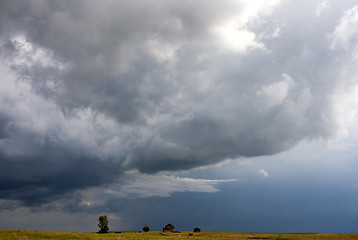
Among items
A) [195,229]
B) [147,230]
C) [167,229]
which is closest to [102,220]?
[147,230]

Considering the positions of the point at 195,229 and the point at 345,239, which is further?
the point at 195,229

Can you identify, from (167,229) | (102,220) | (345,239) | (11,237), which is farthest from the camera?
(167,229)

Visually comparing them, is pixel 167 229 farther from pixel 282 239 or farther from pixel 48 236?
pixel 48 236

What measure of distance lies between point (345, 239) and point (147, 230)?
335ft

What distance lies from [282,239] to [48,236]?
6779cm

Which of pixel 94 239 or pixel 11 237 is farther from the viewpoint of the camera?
pixel 94 239

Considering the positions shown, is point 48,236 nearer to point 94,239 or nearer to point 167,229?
point 94,239

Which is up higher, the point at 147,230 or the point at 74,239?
the point at 74,239

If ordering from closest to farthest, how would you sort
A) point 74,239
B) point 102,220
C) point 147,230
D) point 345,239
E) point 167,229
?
point 74,239
point 345,239
point 102,220
point 147,230
point 167,229

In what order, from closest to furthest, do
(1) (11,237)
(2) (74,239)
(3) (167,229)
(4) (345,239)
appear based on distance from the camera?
(1) (11,237) → (2) (74,239) → (4) (345,239) → (3) (167,229)

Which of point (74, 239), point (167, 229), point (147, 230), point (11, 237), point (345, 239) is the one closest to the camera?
point (11, 237)

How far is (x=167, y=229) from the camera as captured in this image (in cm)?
17600

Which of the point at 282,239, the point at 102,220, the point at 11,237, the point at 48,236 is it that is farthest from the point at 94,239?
the point at 102,220

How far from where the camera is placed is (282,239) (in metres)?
89.9
